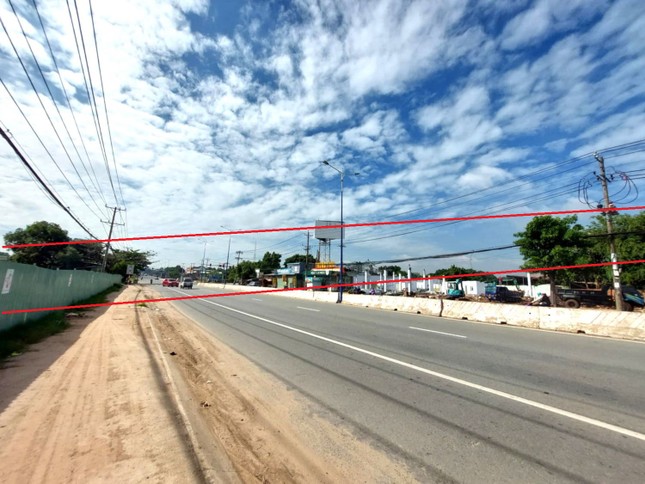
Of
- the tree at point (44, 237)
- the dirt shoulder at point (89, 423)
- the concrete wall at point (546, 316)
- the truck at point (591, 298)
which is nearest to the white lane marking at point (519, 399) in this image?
the dirt shoulder at point (89, 423)

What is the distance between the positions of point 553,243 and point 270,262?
9022 cm

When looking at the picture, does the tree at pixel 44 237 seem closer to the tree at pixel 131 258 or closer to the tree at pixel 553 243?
the tree at pixel 131 258

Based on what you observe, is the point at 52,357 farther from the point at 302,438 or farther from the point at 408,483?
the point at 408,483

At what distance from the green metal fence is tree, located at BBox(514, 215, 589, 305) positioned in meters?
31.2

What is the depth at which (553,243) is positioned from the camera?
2694 cm

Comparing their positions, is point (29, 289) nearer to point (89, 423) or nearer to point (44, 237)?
point (89, 423)

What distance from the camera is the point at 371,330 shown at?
36.0ft

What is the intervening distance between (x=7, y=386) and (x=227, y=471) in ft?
14.1

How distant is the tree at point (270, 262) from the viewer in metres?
108

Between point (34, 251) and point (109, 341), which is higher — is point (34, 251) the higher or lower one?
the higher one

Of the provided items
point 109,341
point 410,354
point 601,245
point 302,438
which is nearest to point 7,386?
point 109,341

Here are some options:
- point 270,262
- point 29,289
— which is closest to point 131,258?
point 270,262

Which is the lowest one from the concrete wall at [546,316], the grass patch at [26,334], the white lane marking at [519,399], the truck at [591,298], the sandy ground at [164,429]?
the sandy ground at [164,429]

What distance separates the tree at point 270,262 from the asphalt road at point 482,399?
9993cm
